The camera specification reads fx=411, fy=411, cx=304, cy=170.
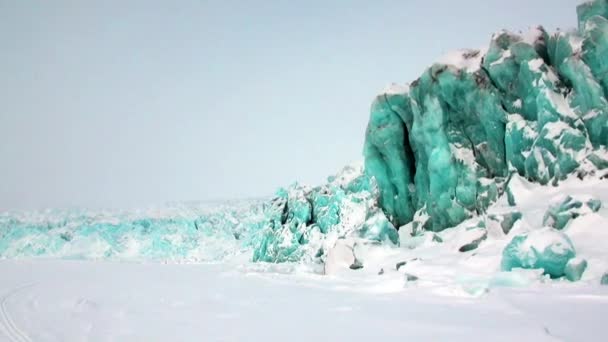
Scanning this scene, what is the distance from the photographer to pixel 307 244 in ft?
168

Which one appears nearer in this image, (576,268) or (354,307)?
(354,307)

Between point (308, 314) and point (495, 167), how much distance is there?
18.9m

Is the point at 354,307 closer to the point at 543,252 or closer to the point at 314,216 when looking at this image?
the point at 543,252

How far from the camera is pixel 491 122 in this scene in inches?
940

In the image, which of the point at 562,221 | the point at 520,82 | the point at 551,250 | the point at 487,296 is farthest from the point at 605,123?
the point at 487,296

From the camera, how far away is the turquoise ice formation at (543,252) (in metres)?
12.5

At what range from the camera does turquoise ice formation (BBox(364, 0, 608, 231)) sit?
1973cm

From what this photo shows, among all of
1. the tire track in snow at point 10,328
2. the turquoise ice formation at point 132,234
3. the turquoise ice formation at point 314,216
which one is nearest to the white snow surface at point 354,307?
the tire track in snow at point 10,328

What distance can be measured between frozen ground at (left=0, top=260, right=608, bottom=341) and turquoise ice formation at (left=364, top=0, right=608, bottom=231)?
11.6m

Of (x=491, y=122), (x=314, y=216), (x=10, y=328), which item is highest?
(x=491, y=122)

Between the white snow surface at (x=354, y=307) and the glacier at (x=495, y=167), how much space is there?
8.2 inches

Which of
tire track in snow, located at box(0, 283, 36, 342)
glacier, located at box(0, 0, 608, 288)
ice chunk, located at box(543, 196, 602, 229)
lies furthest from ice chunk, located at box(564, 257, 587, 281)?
tire track in snow, located at box(0, 283, 36, 342)

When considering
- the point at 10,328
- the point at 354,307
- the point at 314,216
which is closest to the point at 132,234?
the point at 314,216

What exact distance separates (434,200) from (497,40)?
400 inches
